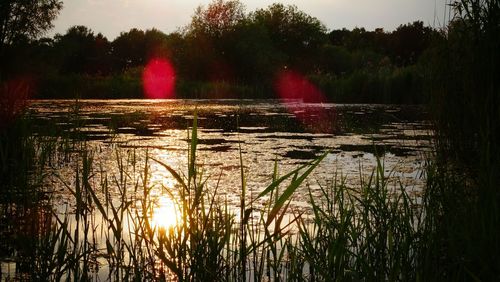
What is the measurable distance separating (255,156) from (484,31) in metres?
3.33

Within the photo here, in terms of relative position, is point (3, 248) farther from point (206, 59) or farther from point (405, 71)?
point (206, 59)

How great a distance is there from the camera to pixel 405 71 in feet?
62.4

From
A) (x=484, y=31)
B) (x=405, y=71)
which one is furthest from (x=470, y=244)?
(x=405, y=71)

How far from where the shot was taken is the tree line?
2138 centimetres

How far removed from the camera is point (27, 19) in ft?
79.9

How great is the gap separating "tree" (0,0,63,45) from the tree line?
28 cm

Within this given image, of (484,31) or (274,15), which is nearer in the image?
(484,31)

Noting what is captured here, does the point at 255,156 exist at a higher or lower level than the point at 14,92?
lower

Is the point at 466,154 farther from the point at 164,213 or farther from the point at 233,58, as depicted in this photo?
the point at 233,58

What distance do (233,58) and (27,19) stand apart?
23742 mm

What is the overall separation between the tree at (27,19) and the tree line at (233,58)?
28cm

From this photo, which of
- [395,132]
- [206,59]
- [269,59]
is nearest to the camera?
[395,132]

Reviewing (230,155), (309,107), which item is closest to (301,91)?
(309,107)

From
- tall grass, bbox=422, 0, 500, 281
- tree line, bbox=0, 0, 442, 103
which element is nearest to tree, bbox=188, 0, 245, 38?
tree line, bbox=0, 0, 442, 103
